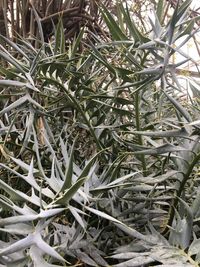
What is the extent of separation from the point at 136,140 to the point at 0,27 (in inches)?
28.3

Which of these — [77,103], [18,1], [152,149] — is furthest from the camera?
[18,1]

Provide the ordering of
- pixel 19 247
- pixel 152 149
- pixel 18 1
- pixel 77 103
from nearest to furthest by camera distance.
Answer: pixel 19 247 → pixel 152 149 → pixel 77 103 → pixel 18 1

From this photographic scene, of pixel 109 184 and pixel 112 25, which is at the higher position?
pixel 112 25

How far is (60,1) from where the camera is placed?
1156mm

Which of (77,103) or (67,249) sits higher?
(77,103)

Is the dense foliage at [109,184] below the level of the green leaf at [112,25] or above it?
below

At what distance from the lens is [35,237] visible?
15.2 inches

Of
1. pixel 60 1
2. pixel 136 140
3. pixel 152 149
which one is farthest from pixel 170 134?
pixel 60 1

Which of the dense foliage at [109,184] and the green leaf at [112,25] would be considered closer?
the dense foliage at [109,184]

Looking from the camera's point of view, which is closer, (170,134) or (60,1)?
(170,134)

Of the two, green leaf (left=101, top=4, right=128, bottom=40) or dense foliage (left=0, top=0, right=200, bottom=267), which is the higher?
green leaf (left=101, top=4, right=128, bottom=40)

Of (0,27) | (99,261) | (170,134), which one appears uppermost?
(0,27)

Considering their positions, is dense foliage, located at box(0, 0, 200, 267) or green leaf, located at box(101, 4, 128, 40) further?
green leaf, located at box(101, 4, 128, 40)

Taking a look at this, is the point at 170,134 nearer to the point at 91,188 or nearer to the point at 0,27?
the point at 91,188
